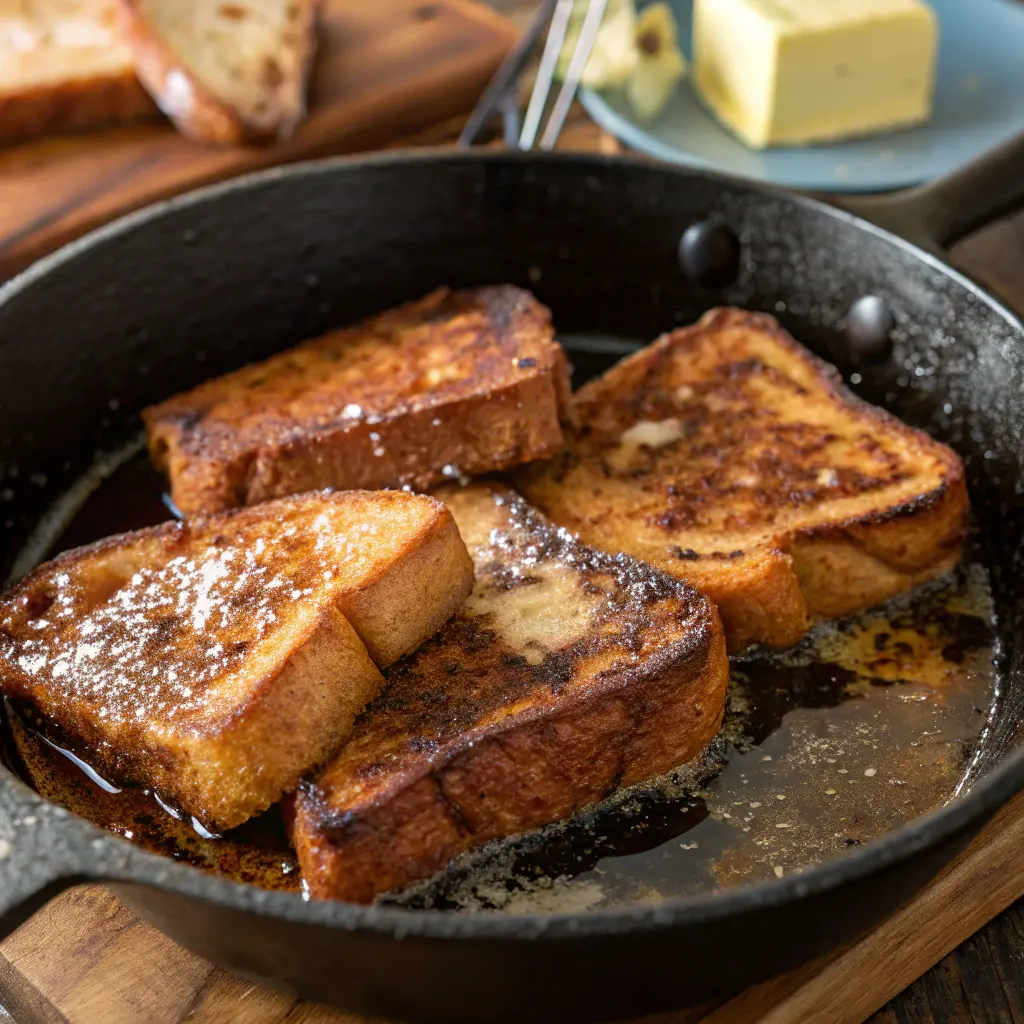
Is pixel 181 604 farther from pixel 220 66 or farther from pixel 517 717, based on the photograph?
pixel 220 66

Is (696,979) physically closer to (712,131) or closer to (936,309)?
(936,309)

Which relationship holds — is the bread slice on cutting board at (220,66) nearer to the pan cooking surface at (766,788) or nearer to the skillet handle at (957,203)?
the skillet handle at (957,203)

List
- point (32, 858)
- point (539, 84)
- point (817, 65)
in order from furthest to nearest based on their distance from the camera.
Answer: point (817, 65)
point (539, 84)
point (32, 858)

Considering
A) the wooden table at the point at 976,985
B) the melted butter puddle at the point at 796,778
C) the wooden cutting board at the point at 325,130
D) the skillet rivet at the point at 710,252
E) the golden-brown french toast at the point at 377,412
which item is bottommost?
the wooden table at the point at 976,985

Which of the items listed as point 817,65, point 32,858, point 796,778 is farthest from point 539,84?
point 32,858

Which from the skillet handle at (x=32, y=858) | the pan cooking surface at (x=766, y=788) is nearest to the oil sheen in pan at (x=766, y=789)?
the pan cooking surface at (x=766, y=788)

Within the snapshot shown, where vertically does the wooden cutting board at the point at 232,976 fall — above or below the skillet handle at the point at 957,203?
below
